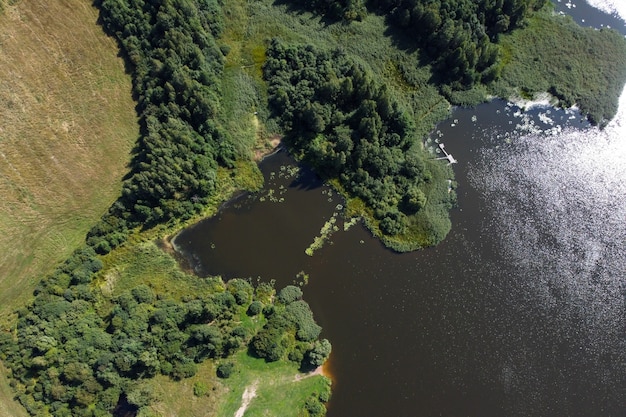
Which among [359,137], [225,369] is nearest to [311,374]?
[225,369]

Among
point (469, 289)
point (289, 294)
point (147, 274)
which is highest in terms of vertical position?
point (469, 289)

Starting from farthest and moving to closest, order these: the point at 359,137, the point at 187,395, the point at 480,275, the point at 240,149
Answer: the point at 240,149, the point at 359,137, the point at 480,275, the point at 187,395

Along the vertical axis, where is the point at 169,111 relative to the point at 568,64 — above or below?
below

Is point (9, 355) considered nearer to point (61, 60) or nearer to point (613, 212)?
point (61, 60)

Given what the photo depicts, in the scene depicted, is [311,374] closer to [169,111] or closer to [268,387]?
[268,387]

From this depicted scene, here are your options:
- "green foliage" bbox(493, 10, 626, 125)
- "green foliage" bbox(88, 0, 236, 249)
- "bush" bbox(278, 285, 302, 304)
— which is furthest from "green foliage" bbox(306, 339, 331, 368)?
"green foliage" bbox(493, 10, 626, 125)

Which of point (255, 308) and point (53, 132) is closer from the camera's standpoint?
point (255, 308)
